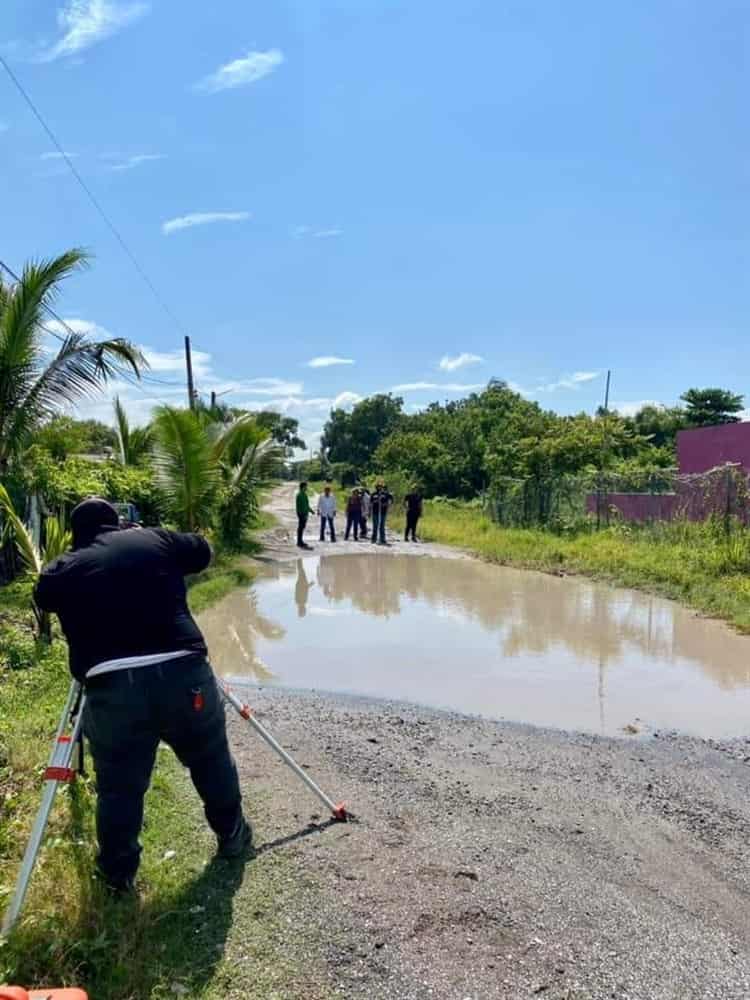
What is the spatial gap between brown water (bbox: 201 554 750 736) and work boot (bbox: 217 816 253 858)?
3093 mm

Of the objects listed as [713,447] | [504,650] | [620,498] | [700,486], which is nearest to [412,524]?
[620,498]

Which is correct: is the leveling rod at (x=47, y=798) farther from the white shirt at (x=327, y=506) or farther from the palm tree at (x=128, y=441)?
the white shirt at (x=327, y=506)

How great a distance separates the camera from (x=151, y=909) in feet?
9.51

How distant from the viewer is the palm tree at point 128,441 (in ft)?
52.6

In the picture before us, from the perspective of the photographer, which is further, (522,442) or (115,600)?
(522,442)

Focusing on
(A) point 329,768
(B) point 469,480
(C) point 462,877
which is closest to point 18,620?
(A) point 329,768

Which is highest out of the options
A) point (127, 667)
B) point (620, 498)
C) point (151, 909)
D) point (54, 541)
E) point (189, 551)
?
point (620, 498)

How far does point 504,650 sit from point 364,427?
63349 mm

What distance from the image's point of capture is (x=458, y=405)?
63.2 metres

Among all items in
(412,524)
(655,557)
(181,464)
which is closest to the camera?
(181,464)

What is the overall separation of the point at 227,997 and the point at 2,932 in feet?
2.58

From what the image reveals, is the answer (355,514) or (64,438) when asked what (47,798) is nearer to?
(64,438)

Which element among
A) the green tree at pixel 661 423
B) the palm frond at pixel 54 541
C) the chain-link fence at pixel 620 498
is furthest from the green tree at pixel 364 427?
the palm frond at pixel 54 541

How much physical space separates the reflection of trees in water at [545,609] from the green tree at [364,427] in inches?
2147
